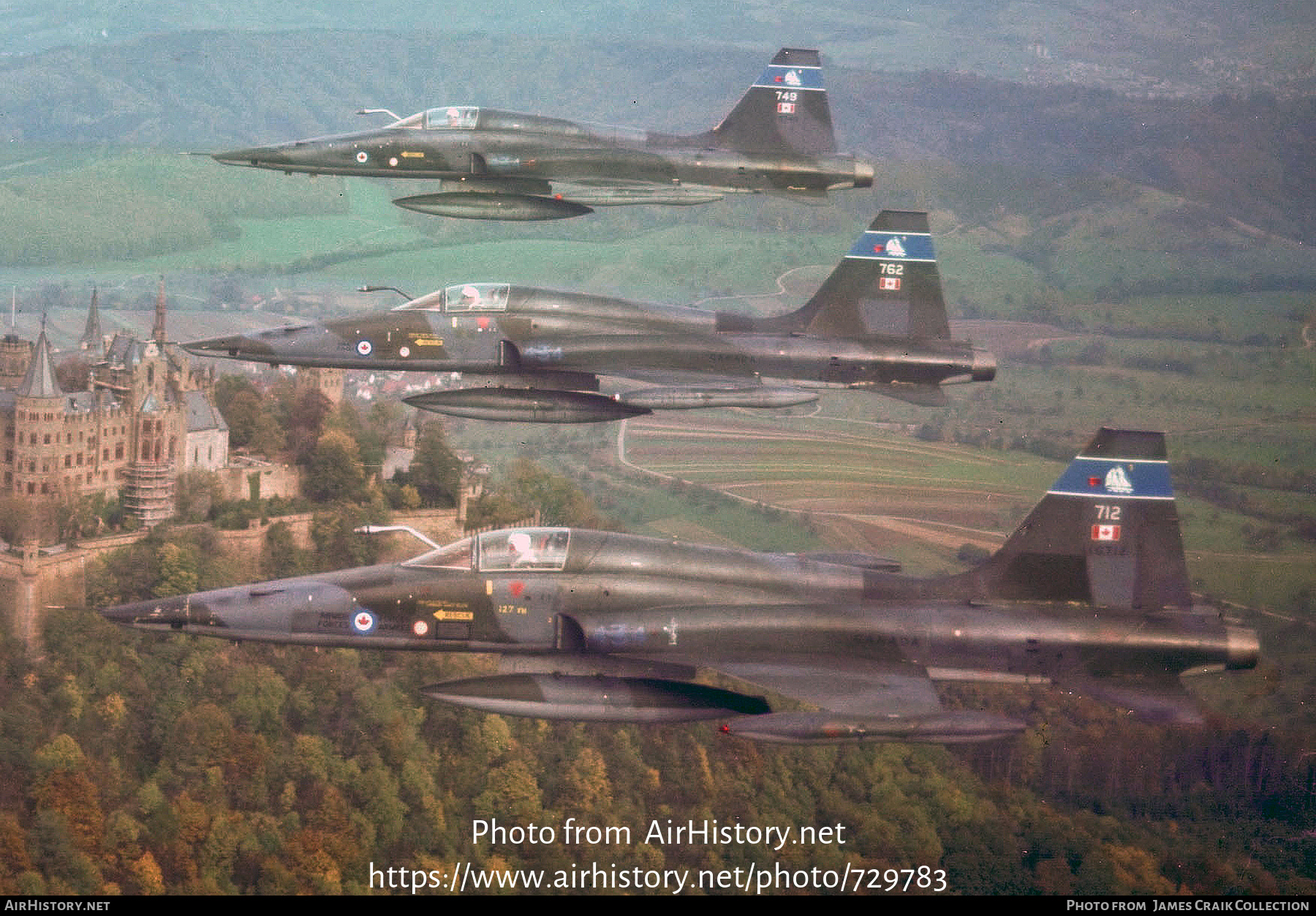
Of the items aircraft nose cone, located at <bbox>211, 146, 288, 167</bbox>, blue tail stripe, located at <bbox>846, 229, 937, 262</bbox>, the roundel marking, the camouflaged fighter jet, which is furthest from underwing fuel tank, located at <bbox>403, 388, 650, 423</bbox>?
aircraft nose cone, located at <bbox>211, 146, 288, 167</bbox>

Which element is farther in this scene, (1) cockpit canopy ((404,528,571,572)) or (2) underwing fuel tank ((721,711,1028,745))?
(1) cockpit canopy ((404,528,571,572))

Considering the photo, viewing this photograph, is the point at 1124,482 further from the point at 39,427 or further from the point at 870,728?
the point at 39,427

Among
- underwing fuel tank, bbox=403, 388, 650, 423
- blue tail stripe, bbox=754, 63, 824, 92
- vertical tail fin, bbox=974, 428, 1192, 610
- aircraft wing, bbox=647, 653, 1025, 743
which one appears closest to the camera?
aircraft wing, bbox=647, 653, 1025, 743

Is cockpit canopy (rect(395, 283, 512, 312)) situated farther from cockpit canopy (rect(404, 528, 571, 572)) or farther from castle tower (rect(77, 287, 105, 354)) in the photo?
castle tower (rect(77, 287, 105, 354))

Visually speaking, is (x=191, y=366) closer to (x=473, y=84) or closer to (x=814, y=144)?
(x=473, y=84)

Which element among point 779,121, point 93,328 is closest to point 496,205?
point 779,121
